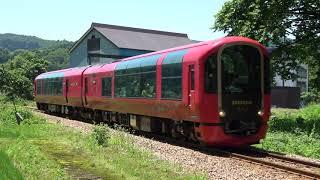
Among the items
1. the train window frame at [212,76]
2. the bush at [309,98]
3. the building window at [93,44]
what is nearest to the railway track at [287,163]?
the train window frame at [212,76]

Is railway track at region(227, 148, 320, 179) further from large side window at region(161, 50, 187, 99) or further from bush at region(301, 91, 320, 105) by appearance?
bush at region(301, 91, 320, 105)

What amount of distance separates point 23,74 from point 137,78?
2031 inches

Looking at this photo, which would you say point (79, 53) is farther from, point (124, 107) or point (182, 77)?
point (182, 77)

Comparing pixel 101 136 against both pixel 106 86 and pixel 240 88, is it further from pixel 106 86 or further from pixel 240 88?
pixel 106 86

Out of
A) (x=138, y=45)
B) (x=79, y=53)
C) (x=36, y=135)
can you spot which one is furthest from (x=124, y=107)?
(x=79, y=53)

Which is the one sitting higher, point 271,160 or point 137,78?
point 137,78

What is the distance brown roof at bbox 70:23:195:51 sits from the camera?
60066mm

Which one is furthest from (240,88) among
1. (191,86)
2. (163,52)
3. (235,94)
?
(163,52)

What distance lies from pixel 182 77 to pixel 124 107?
6048mm

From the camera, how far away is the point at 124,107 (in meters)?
21.5

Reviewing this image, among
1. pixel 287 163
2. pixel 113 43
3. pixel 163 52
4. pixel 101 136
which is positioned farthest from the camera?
pixel 113 43

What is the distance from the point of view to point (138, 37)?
64.1 m

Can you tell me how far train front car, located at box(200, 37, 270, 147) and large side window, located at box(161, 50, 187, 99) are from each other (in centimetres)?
144

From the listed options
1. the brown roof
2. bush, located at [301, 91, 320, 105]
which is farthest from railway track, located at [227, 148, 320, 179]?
bush, located at [301, 91, 320, 105]
